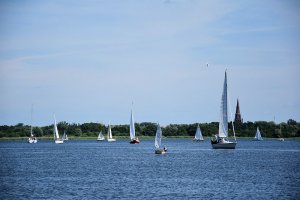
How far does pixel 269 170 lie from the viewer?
8156 cm

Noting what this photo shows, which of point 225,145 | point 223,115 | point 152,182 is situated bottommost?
point 152,182

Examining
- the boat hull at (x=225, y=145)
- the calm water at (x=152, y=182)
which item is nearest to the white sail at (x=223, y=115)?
the boat hull at (x=225, y=145)

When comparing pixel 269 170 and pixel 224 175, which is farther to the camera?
pixel 269 170

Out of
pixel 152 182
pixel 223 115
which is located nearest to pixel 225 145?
pixel 223 115

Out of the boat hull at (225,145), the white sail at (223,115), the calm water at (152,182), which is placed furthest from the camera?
the white sail at (223,115)

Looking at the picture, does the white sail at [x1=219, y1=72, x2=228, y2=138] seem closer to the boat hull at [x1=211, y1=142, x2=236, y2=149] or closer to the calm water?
the boat hull at [x1=211, y1=142, x2=236, y2=149]

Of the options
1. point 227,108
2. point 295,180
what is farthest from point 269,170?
point 227,108

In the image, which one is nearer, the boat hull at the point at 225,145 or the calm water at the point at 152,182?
the calm water at the point at 152,182

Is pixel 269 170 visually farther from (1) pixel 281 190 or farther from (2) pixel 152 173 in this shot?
(1) pixel 281 190

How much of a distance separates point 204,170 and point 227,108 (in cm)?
5133

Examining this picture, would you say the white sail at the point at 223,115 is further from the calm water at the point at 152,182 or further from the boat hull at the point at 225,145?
the calm water at the point at 152,182

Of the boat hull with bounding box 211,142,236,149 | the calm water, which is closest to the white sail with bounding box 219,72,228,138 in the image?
the boat hull with bounding box 211,142,236,149

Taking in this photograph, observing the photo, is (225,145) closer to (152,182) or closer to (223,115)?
(223,115)

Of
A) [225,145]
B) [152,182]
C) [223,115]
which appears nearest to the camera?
[152,182]
